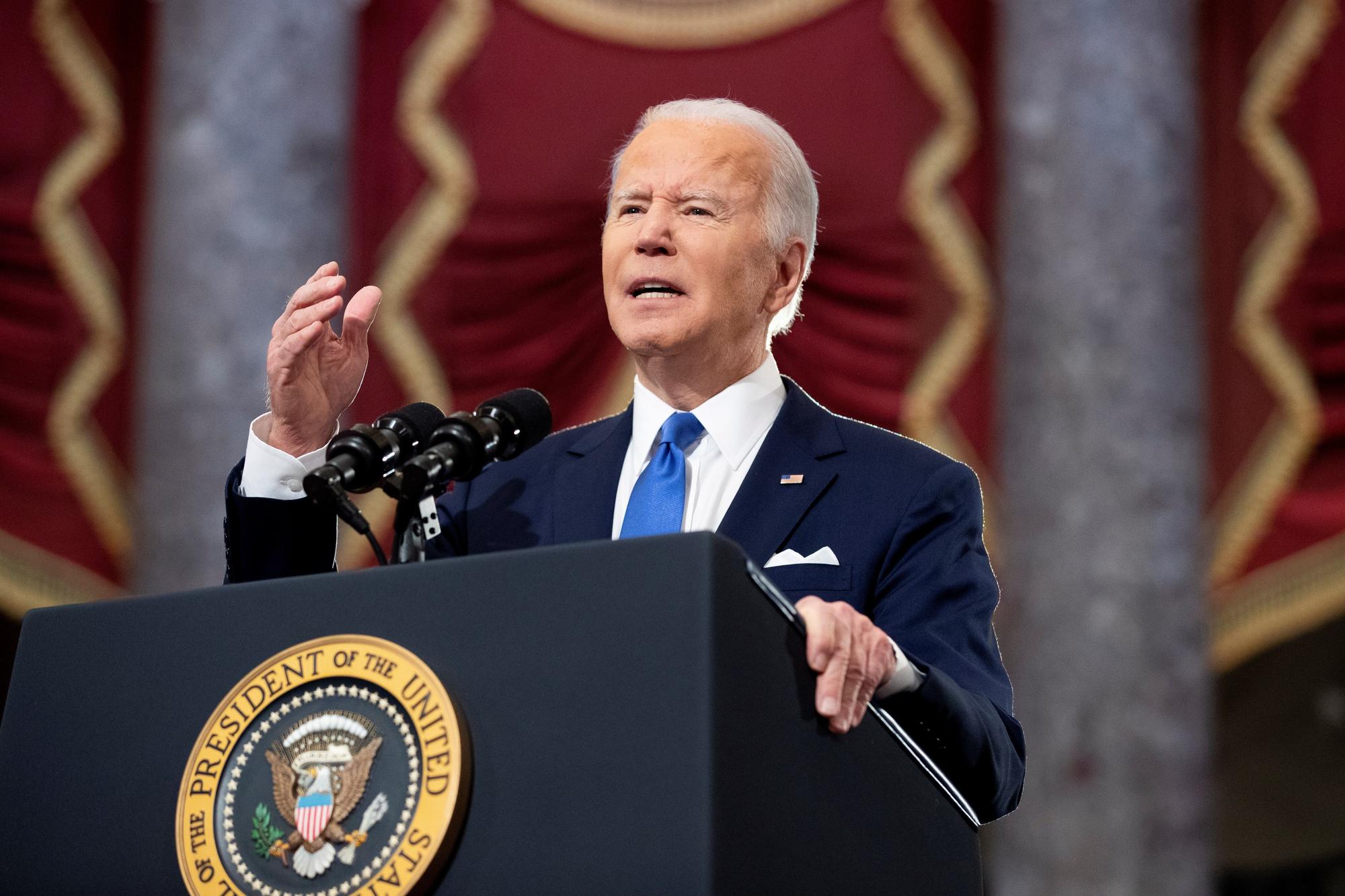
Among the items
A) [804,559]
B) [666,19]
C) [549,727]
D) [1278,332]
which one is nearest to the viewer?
[549,727]

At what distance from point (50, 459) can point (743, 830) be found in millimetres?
4035

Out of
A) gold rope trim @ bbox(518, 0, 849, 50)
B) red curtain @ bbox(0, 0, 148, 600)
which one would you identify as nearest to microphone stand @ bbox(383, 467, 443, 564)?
red curtain @ bbox(0, 0, 148, 600)

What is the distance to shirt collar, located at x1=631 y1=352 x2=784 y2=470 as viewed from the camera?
2.01 meters

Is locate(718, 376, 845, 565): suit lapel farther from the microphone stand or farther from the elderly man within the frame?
the microphone stand

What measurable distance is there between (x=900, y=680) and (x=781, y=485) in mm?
470

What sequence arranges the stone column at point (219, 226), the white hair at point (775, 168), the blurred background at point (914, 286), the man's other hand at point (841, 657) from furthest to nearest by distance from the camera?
the stone column at point (219, 226)
the blurred background at point (914, 286)
the white hair at point (775, 168)
the man's other hand at point (841, 657)

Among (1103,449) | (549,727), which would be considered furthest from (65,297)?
(549,727)

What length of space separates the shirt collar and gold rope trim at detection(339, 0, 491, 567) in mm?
2847

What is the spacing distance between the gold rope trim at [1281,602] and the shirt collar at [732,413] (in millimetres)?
2881

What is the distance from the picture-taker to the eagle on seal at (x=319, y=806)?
3.89 ft

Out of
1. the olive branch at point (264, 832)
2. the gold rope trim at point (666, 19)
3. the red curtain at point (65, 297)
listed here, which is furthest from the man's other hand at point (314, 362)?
the gold rope trim at point (666, 19)

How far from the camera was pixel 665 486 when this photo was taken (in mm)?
1938

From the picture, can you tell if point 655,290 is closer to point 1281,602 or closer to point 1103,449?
point 1103,449

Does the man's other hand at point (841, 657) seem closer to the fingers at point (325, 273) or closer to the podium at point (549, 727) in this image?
the podium at point (549, 727)
